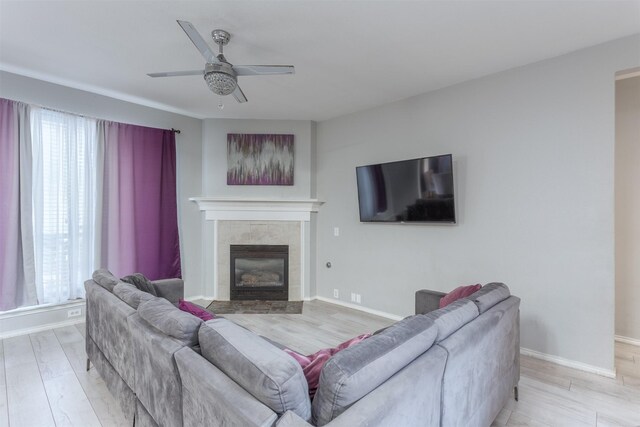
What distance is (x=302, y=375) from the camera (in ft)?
3.59

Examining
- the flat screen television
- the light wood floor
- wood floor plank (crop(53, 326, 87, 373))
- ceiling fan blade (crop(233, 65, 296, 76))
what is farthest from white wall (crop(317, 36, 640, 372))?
wood floor plank (crop(53, 326, 87, 373))

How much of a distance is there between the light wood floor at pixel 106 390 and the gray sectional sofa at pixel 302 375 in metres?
0.22

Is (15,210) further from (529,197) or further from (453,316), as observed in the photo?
(529,197)

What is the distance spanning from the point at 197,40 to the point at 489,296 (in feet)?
8.21

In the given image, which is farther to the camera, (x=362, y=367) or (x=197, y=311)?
(x=197, y=311)

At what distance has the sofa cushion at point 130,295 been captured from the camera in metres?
1.90

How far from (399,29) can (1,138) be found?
396 cm

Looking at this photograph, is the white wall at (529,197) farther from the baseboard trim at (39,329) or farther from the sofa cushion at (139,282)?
the baseboard trim at (39,329)

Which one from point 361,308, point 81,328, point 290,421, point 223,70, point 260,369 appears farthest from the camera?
point 361,308

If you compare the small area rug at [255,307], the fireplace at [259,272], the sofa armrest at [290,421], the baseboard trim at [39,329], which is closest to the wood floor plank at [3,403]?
A: the baseboard trim at [39,329]

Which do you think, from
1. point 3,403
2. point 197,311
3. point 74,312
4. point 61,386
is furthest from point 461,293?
point 74,312

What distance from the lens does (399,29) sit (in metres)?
2.33

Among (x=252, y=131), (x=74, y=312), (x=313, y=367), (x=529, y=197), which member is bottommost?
(x=74, y=312)

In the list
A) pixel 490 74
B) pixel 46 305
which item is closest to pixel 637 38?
pixel 490 74
